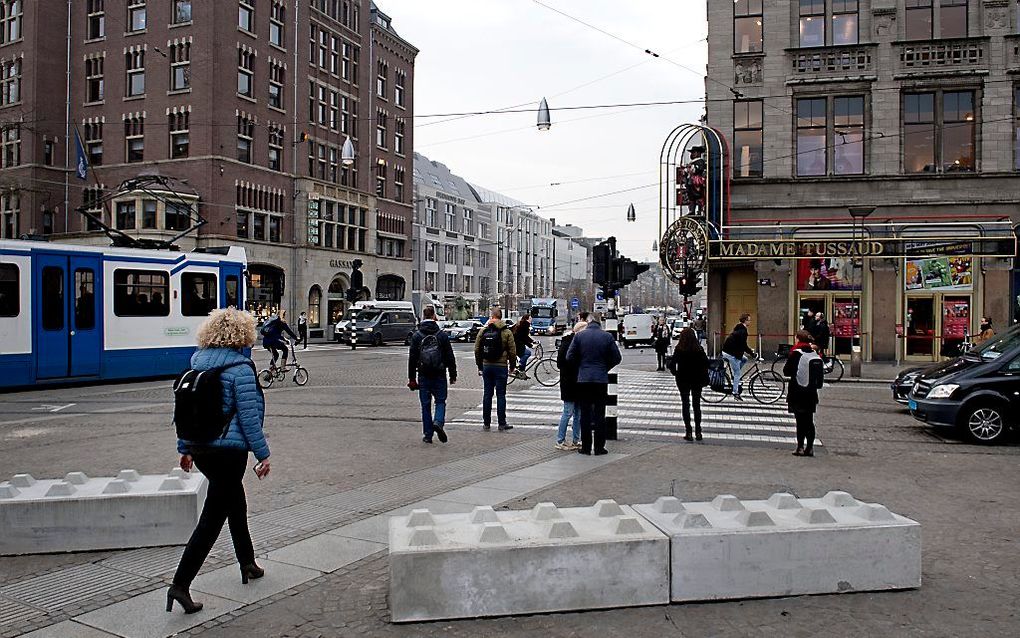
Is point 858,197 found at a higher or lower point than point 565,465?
higher

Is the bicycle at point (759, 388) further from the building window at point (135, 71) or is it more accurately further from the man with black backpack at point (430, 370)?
the building window at point (135, 71)

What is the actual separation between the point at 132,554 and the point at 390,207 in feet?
192

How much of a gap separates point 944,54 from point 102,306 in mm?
28059

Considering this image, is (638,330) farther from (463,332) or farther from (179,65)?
(179,65)

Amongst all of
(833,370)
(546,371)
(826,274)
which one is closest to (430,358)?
(546,371)

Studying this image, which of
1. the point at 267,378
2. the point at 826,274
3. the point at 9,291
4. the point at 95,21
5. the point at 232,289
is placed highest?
the point at 95,21

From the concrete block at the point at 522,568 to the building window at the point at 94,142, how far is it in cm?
5107

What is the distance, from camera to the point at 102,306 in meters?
19.6

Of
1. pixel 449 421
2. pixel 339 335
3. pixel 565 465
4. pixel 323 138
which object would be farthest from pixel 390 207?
pixel 565 465

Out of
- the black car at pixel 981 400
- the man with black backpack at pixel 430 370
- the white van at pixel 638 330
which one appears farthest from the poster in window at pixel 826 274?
the man with black backpack at pixel 430 370

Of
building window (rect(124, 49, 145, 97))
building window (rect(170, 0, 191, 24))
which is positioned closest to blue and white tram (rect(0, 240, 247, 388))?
building window (rect(170, 0, 191, 24))

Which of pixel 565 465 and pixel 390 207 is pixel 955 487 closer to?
pixel 565 465

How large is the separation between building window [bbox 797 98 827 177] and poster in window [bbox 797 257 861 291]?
126 inches

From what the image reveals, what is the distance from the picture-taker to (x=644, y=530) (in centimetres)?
497
